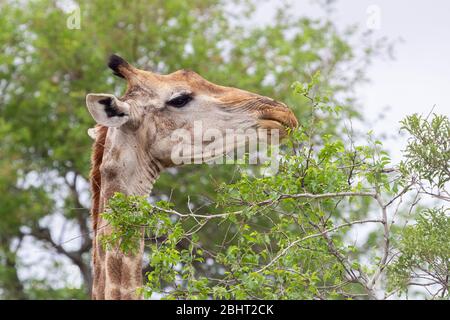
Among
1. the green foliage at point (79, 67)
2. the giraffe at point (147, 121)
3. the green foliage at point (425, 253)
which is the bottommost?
the green foliage at point (425, 253)

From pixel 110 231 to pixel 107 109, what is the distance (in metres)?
1.00

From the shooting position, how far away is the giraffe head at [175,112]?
9.14 meters

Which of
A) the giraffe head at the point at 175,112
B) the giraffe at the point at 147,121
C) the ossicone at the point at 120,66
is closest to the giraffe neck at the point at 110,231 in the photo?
the giraffe at the point at 147,121

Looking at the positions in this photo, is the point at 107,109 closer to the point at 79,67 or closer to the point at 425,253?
the point at 425,253

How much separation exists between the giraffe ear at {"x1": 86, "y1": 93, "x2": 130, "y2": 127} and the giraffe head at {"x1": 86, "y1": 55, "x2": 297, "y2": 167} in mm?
38

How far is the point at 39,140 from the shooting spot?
22234mm

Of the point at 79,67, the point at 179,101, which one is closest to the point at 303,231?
the point at 179,101

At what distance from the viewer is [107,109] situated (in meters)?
8.89

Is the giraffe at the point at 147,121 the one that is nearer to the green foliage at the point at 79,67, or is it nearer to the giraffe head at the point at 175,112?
the giraffe head at the point at 175,112

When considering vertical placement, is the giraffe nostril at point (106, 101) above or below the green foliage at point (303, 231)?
above

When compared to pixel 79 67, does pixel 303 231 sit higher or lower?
lower

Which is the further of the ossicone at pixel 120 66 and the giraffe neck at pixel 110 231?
the ossicone at pixel 120 66

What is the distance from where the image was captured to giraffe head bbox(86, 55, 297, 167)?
30.0 ft

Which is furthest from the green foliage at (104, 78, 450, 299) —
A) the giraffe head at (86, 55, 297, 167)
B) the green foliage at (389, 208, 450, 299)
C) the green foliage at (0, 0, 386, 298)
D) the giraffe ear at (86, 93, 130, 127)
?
the green foliage at (0, 0, 386, 298)
